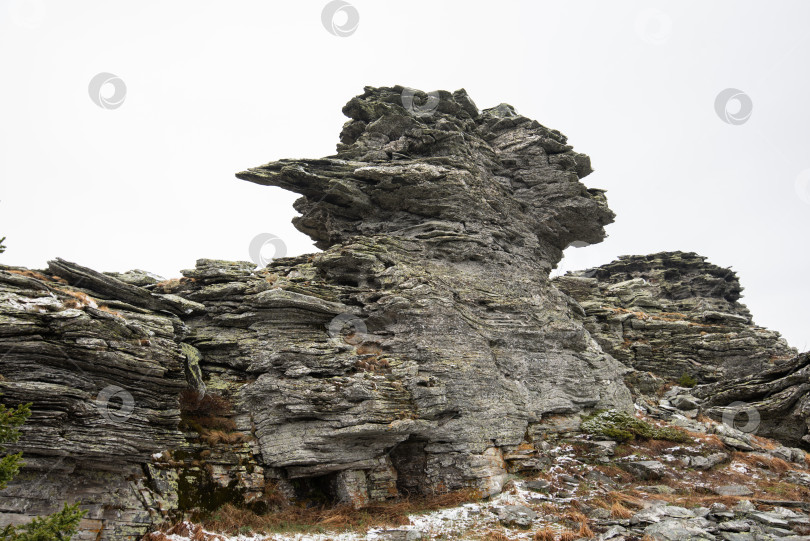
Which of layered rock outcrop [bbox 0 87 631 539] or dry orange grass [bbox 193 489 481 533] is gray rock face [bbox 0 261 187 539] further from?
dry orange grass [bbox 193 489 481 533]

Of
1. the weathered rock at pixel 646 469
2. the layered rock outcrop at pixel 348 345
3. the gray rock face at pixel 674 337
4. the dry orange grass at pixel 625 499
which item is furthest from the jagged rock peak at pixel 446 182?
the dry orange grass at pixel 625 499

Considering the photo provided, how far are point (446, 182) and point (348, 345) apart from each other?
41.7ft

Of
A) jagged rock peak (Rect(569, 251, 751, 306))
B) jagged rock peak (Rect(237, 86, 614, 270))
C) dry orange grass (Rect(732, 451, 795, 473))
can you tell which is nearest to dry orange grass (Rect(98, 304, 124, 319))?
jagged rock peak (Rect(237, 86, 614, 270))

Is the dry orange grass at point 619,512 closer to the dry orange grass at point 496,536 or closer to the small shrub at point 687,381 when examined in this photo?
the dry orange grass at point 496,536

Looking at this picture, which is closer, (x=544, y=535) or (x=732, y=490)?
(x=544, y=535)

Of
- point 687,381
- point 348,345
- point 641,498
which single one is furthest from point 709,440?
point 348,345

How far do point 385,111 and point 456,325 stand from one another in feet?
53.2

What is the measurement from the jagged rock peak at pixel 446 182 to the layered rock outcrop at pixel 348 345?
139 millimetres

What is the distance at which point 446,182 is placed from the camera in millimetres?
29062

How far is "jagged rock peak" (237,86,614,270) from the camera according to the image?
28859 millimetres

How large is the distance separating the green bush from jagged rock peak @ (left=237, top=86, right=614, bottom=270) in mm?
10921

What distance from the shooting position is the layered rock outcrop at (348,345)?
14984 millimetres

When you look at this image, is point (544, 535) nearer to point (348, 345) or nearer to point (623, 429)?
point (348, 345)

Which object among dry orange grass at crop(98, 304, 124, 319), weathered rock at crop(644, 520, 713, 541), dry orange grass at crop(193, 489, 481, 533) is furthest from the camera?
dry orange grass at crop(98, 304, 124, 319)
